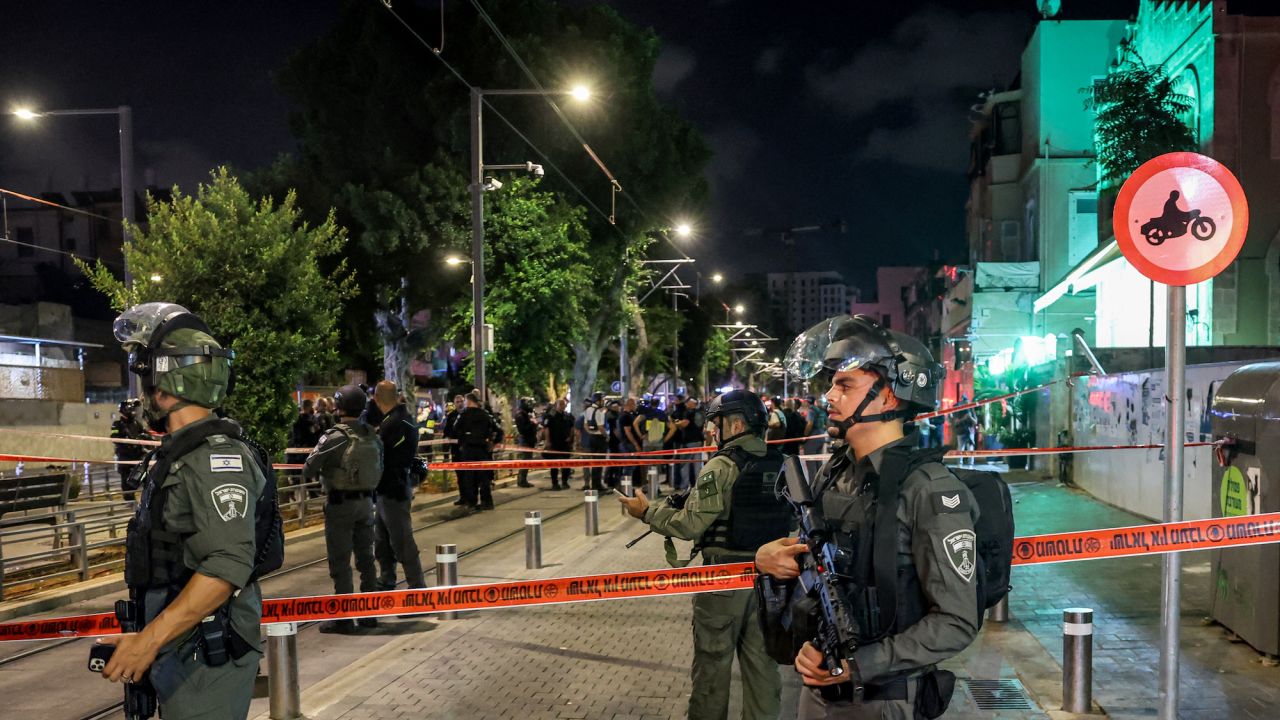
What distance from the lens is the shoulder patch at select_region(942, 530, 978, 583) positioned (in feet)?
8.46

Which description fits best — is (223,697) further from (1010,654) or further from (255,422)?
(255,422)

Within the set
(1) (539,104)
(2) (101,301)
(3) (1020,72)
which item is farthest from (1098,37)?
(2) (101,301)

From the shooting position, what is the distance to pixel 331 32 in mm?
27281

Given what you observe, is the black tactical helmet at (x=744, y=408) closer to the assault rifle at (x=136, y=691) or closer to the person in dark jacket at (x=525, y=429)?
the assault rifle at (x=136, y=691)

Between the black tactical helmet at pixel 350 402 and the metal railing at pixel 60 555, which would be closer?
the black tactical helmet at pixel 350 402

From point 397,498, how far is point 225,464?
5.51 metres

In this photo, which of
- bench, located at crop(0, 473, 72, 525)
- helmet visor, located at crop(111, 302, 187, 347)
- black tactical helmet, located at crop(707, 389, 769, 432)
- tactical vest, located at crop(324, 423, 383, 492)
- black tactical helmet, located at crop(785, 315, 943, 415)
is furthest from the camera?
bench, located at crop(0, 473, 72, 525)

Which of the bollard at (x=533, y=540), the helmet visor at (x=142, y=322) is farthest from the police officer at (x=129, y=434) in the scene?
the helmet visor at (x=142, y=322)

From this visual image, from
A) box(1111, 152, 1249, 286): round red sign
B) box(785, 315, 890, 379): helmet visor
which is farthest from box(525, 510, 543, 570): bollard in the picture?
box(785, 315, 890, 379): helmet visor

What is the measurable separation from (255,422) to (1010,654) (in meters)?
10.9

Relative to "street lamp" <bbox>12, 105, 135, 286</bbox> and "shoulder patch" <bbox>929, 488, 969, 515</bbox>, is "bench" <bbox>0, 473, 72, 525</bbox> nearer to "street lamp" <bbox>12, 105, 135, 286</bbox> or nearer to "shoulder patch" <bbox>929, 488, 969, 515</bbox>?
"street lamp" <bbox>12, 105, 135, 286</bbox>

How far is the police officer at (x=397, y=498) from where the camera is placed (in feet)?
28.0

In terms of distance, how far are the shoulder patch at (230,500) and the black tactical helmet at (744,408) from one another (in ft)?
8.55

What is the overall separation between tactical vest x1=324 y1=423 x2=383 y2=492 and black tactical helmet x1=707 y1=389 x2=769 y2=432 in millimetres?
3598
